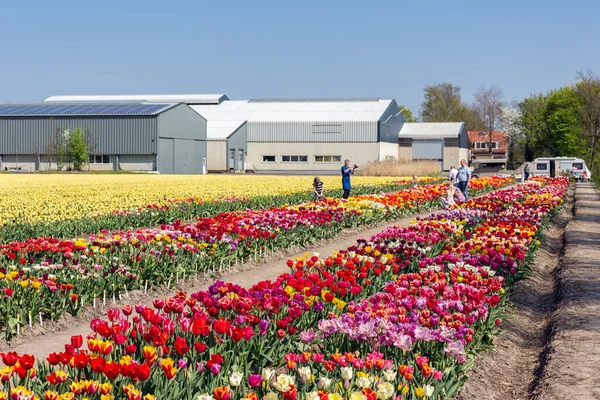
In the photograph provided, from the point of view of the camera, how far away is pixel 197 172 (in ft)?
246

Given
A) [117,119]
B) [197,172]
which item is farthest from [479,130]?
[117,119]

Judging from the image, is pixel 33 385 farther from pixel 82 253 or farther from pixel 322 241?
pixel 322 241

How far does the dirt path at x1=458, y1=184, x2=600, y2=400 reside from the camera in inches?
262

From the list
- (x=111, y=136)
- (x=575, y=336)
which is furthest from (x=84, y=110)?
(x=575, y=336)

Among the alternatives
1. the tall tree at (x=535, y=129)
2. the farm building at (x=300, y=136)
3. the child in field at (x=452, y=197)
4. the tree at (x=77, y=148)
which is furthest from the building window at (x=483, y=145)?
the child in field at (x=452, y=197)

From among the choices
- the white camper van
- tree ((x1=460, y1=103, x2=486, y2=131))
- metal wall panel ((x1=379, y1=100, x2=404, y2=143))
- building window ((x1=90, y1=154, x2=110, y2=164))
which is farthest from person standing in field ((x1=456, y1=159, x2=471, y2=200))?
tree ((x1=460, y1=103, x2=486, y2=131))

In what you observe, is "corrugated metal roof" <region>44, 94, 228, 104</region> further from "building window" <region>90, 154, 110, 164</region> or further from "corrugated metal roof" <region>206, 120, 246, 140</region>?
"building window" <region>90, 154, 110, 164</region>

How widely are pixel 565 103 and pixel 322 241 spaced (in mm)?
83297

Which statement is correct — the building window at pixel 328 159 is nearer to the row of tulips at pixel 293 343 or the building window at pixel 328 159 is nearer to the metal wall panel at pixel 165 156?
the metal wall panel at pixel 165 156

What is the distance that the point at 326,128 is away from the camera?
81438 mm

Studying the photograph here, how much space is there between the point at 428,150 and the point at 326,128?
525 inches

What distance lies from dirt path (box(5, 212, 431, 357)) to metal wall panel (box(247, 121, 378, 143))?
205ft

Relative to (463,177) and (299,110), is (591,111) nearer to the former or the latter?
(299,110)

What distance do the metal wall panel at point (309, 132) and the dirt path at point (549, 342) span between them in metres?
66.1
